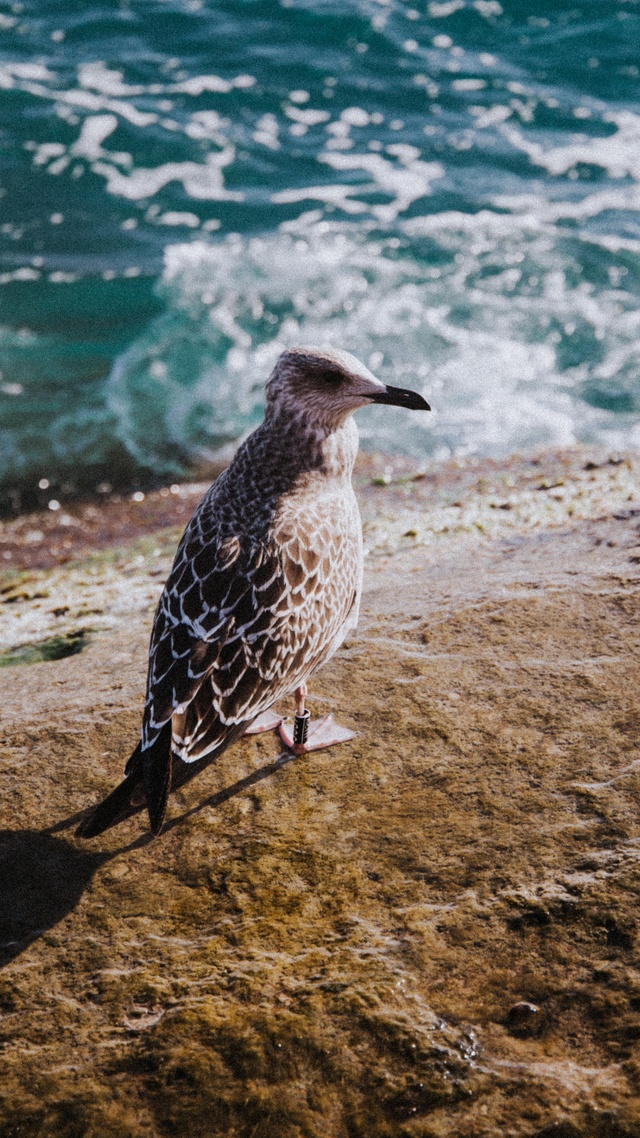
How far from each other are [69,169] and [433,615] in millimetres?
11085

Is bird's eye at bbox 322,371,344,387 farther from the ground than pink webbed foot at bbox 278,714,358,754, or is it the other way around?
bird's eye at bbox 322,371,344,387

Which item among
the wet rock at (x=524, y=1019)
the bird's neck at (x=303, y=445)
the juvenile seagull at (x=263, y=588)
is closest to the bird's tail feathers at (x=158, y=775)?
the juvenile seagull at (x=263, y=588)

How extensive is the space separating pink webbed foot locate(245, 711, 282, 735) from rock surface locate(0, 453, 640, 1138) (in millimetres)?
80

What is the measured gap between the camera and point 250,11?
1680 cm

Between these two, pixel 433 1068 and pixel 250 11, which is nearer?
pixel 433 1068

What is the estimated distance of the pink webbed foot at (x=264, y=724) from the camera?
402cm

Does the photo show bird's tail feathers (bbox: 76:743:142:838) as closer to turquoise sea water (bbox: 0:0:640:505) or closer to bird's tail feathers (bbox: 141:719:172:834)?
bird's tail feathers (bbox: 141:719:172:834)

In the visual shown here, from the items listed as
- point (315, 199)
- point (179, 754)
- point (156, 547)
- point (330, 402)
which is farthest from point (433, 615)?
point (315, 199)

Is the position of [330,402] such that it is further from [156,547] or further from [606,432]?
[606,432]

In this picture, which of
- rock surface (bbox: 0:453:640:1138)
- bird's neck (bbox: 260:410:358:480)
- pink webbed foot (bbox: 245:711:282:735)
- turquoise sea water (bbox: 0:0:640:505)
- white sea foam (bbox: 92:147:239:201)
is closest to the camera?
rock surface (bbox: 0:453:640:1138)

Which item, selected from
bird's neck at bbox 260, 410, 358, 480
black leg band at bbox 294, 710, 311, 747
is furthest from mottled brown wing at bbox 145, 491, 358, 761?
bird's neck at bbox 260, 410, 358, 480

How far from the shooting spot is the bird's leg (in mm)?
3811

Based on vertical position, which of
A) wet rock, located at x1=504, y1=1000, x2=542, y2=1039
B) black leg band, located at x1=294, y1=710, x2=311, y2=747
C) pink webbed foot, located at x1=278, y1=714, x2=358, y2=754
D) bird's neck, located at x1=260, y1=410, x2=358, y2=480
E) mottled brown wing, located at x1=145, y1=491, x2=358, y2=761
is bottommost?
pink webbed foot, located at x1=278, y1=714, x2=358, y2=754

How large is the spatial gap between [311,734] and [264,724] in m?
0.30
